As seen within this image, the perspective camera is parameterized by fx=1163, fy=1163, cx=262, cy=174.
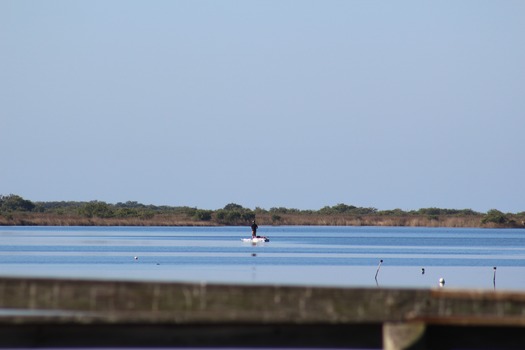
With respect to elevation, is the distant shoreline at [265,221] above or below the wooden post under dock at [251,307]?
above

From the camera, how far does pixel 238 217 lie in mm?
164375

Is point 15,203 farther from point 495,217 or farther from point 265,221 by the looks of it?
point 495,217

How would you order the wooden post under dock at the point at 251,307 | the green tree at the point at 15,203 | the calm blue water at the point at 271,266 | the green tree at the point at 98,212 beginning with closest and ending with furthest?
the wooden post under dock at the point at 251,307, the calm blue water at the point at 271,266, the green tree at the point at 98,212, the green tree at the point at 15,203

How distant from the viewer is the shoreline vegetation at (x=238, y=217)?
5910 inches

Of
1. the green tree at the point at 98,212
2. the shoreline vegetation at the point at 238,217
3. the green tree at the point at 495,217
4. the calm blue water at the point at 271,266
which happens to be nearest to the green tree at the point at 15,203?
the shoreline vegetation at the point at 238,217

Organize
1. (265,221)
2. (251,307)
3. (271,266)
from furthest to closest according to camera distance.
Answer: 1. (265,221)
2. (271,266)
3. (251,307)

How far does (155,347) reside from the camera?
6.59 metres

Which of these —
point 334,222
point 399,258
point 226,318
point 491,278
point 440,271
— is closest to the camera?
point 226,318

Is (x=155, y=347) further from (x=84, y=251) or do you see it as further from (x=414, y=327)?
(x=84, y=251)

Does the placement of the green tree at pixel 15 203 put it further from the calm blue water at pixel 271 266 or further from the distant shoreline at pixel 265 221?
the calm blue water at pixel 271 266

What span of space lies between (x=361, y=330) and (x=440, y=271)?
47.8m

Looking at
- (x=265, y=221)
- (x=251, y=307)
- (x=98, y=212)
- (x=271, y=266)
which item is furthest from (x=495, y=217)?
(x=251, y=307)

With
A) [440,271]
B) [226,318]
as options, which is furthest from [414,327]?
[440,271]

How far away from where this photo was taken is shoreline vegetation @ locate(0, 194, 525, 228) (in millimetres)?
150125
